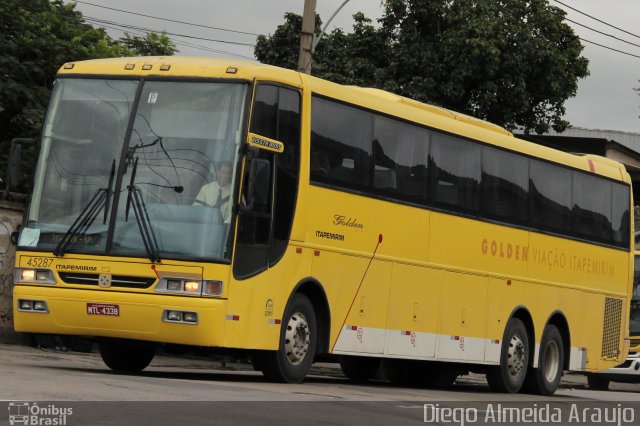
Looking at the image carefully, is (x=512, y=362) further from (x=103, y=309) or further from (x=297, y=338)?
(x=103, y=309)

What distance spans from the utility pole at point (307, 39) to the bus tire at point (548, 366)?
20.4 ft

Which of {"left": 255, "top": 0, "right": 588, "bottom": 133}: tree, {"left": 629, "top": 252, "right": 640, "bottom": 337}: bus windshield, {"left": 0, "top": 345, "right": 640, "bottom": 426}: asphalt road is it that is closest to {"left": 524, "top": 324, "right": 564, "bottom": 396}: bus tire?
{"left": 0, "top": 345, "right": 640, "bottom": 426}: asphalt road

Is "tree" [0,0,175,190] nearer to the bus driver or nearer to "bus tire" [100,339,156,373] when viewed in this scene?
"bus tire" [100,339,156,373]

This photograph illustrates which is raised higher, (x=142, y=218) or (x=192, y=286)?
(x=142, y=218)

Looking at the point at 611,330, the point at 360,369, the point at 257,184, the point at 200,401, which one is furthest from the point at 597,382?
the point at 200,401

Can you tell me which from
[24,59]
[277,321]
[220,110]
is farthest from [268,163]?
[24,59]

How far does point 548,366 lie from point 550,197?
8.97 ft

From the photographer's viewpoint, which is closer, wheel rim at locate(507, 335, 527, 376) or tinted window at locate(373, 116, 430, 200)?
tinted window at locate(373, 116, 430, 200)

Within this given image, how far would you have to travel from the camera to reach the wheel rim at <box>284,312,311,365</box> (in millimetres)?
16334

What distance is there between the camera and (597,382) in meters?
32.1

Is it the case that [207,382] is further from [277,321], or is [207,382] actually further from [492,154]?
[492,154]

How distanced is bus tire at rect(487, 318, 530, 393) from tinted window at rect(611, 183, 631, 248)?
10.8 feet

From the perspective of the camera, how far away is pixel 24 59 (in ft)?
107

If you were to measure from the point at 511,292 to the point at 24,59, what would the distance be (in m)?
15.3
